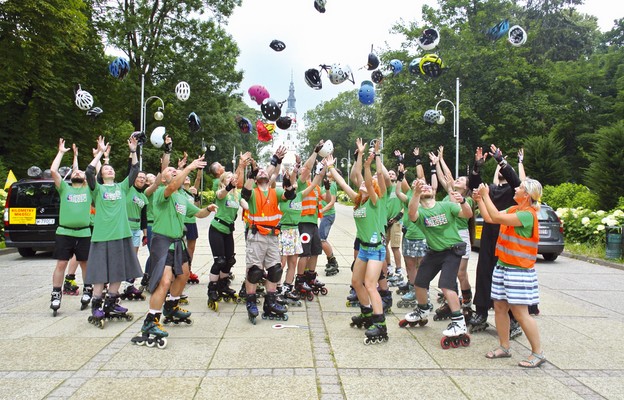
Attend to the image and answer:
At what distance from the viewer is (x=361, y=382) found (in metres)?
4.40

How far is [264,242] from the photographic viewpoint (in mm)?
6543

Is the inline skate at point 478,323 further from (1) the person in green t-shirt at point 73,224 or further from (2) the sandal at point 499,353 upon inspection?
(1) the person in green t-shirt at point 73,224

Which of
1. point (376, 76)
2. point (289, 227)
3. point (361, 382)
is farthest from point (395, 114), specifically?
point (361, 382)

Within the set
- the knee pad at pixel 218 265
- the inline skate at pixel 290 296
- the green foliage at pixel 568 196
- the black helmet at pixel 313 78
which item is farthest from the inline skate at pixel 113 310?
the green foliage at pixel 568 196

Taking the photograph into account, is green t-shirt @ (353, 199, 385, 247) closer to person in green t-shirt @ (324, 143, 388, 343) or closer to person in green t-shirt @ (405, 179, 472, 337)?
person in green t-shirt @ (324, 143, 388, 343)

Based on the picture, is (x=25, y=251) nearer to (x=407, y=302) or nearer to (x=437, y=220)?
(x=407, y=302)

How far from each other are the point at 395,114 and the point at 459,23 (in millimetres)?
8557

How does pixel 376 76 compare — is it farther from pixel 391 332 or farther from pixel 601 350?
pixel 601 350

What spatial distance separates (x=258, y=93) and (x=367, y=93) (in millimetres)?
2130

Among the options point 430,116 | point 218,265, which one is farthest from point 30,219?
point 430,116

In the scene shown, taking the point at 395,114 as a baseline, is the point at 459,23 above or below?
above

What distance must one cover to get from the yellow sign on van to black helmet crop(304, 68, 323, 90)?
749 cm

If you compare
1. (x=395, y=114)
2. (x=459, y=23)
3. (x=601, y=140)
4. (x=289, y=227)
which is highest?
(x=459, y=23)

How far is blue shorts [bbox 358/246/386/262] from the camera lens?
5.80 metres
